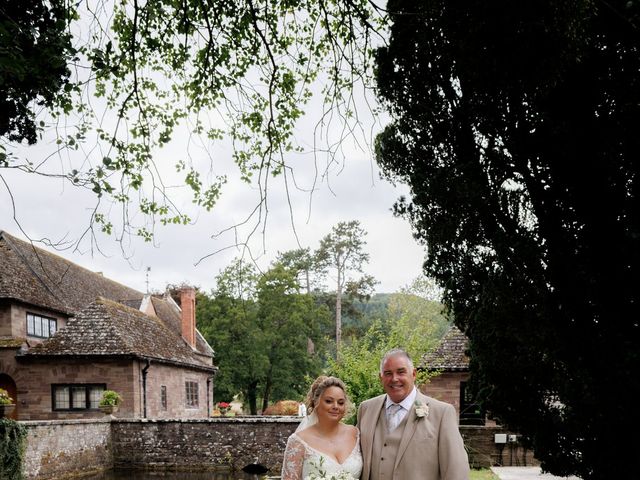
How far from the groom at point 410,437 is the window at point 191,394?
27533 millimetres

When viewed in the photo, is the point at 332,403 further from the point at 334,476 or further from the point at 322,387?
the point at 334,476

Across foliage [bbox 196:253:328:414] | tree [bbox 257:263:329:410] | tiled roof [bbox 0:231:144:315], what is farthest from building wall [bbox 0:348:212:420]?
tree [bbox 257:263:329:410]

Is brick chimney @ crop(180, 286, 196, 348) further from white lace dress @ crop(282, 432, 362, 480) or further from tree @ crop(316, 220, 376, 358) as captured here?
white lace dress @ crop(282, 432, 362, 480)

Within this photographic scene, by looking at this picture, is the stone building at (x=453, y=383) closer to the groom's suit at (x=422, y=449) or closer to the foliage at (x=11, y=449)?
the foliage at (x=11, y=449)

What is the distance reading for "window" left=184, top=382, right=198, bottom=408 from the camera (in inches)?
1210

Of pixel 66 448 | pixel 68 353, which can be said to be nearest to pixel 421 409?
pixel 66 448

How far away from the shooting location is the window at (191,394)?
1210 inches

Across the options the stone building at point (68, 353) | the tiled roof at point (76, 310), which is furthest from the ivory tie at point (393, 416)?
the stone building at point (68, 353)

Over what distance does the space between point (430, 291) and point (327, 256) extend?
27.4ft

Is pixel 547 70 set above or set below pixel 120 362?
above

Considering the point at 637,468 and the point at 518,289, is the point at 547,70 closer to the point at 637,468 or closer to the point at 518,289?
the point at 518,289

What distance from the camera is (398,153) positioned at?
8.75 m

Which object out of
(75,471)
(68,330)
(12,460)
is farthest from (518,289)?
(68,330)

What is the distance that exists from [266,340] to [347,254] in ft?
41.0
